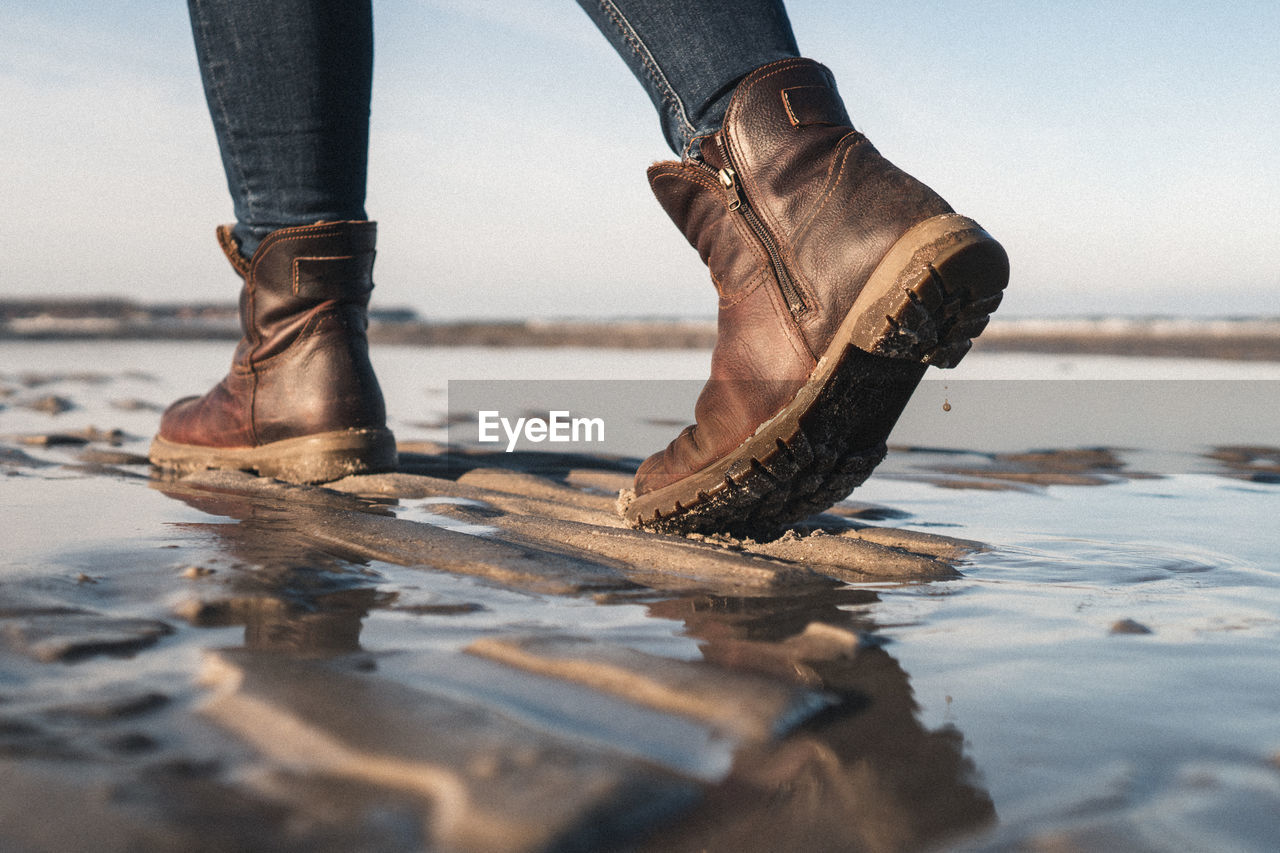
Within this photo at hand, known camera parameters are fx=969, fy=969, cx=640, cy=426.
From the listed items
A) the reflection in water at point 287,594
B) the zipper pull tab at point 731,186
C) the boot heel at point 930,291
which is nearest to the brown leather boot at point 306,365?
the reflection in water at point 287,594

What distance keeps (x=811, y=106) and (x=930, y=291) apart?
1.24 ft

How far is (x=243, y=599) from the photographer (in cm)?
105

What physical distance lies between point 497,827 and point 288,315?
6.03 ft

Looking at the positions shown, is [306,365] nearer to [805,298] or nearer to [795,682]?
[805,298]

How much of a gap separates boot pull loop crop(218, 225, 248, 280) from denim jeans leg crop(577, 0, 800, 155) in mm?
1087

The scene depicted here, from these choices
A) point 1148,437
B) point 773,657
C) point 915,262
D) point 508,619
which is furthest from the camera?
point 1148,437

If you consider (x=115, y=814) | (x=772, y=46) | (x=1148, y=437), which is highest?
(x=772, y=46)

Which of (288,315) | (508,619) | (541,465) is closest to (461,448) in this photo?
(541,465)

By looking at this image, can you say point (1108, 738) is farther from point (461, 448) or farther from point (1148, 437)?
point (1148, 437)

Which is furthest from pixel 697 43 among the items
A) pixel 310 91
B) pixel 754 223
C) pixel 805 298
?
pixel 310 91

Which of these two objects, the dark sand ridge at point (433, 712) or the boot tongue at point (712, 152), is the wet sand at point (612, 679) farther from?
the boot tongue at point (712, 152)

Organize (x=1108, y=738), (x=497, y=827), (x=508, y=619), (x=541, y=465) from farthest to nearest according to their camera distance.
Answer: (x=541, y=465), (x=508, y=619), (x=1108, y=738), (x=497, y=827)

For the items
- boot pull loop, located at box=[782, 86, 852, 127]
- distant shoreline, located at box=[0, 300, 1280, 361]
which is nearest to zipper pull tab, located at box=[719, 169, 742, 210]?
boot pull loop, located at box=[782, 86, 852, 127]

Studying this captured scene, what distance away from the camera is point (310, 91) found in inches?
76.3
